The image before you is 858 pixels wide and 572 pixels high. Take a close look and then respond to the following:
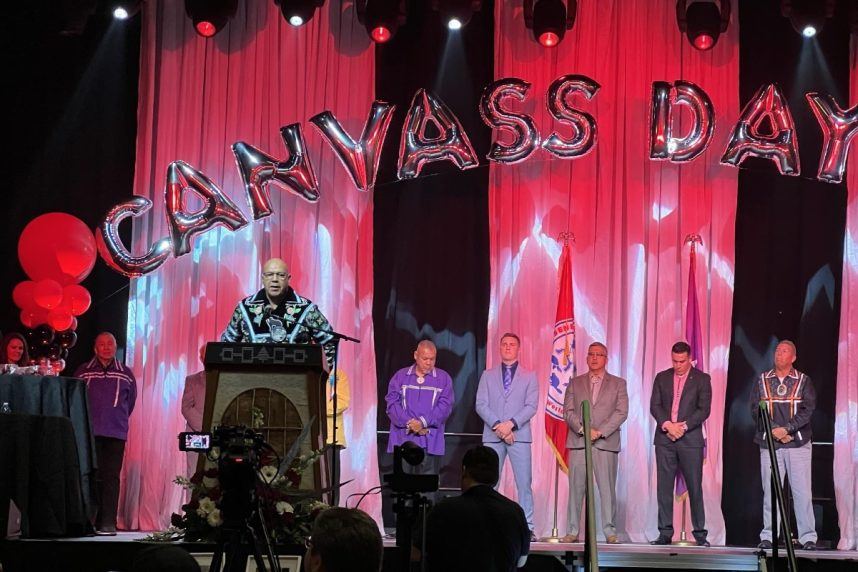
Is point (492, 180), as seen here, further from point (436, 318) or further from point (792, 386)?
point (792, 386)

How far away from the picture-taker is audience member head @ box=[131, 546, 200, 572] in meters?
2.47

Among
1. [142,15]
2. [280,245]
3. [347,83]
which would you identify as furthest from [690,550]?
[142,15]

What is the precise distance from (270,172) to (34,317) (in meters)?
2.24

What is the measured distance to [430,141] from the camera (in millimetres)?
9570

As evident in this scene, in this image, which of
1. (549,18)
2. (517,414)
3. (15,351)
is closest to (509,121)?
(549,18)

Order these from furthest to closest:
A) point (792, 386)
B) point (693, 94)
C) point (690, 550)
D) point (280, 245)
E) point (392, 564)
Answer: point (280, 245) → point (693, 94) → point (792, 386) → point (690, 550) → point (392, 564)

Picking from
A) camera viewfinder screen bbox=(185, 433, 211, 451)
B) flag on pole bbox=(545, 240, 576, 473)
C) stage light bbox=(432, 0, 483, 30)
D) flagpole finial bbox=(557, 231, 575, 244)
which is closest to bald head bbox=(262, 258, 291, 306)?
camera viewfinder screen bbox=(185, 433, 211, 451)

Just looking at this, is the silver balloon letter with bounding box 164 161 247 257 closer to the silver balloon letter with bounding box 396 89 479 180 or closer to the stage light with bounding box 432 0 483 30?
the silver balloon letter with bounding box 396 89 479 180

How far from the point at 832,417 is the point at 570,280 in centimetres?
252

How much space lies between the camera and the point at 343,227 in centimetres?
1023

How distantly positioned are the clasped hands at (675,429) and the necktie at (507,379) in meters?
1.26

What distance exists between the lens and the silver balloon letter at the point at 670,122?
31.1 feet

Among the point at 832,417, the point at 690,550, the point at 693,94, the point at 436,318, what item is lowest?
the point at 690,550

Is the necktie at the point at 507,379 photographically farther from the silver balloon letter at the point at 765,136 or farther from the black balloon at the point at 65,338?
the black balloon at the point at 65,338
